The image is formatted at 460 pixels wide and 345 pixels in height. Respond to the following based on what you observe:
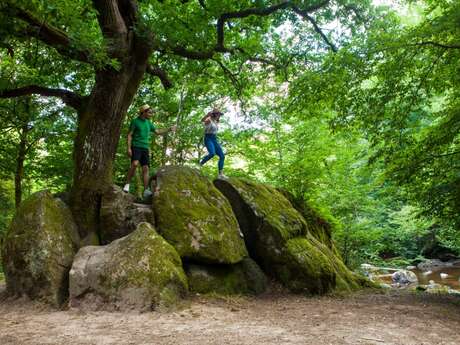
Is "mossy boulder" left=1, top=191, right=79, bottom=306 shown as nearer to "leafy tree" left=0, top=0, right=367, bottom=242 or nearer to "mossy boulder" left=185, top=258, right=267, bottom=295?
"leafy tree" left=0, top=0, right=367, bottom=242

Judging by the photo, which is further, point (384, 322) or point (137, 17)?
point (137, 17)

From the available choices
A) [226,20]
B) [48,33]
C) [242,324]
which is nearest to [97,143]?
[48,33]

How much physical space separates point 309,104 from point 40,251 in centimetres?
597

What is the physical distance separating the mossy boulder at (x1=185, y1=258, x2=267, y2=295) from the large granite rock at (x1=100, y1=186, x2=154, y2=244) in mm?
1337

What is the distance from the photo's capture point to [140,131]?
8656 mm

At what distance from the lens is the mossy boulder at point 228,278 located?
7.00 meters

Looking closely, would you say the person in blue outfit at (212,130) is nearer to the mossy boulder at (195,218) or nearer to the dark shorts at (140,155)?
the mossy boulder at (195,218)

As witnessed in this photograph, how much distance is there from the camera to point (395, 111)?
8.03m

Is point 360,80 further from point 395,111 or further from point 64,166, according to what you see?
point 64,166

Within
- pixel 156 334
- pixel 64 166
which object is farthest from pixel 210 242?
pixel 64 166

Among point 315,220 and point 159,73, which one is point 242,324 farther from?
A: point 159,73

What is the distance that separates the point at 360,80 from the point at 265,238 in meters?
3.79

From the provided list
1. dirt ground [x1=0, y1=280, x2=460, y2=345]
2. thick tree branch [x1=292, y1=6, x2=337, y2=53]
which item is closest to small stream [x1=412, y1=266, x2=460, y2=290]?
thick tree branch [x1=292, y1=6, x2=337, y2=53]

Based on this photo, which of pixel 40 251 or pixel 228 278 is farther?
pixel 228 278
